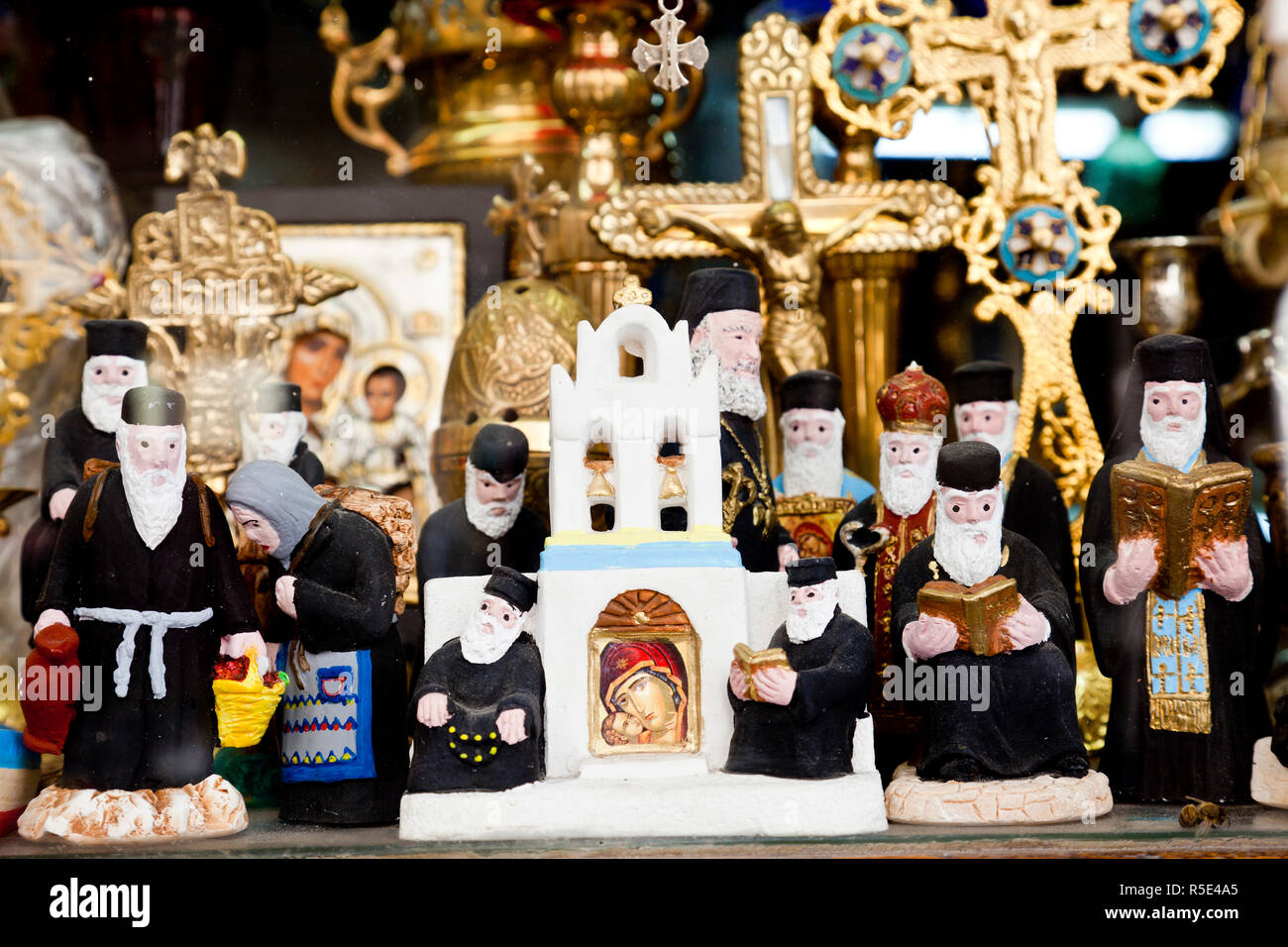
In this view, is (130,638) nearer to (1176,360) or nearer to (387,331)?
Answer: (387,331)

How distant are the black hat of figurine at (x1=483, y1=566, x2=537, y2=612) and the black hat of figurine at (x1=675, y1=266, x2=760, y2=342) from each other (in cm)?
117

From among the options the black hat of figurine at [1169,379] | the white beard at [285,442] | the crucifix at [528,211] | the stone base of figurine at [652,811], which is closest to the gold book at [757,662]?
the stone base of figurine at [652,811]

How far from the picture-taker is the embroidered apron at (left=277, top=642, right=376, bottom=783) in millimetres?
5223

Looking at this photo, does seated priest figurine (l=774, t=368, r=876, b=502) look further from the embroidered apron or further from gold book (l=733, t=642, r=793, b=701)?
the embroidered apron

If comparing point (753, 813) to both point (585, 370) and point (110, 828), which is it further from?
point (110, 828)

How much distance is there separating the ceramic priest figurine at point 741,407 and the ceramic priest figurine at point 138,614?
5.13 ft

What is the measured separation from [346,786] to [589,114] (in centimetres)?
325

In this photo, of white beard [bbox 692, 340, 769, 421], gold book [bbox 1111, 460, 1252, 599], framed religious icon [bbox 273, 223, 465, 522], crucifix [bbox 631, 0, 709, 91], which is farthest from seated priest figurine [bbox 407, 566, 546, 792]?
framed religious icon [bbox 273, 223, 465, 522]

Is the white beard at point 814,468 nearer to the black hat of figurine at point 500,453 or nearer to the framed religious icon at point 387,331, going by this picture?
the black hat of figurine at point 500,453

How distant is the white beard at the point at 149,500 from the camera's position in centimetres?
512

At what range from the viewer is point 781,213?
690 cm

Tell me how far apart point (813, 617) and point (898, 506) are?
0.84 meters

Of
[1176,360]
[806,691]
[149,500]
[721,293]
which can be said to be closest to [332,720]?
[149,500]

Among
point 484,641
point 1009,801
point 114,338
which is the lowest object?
point 1009,801
